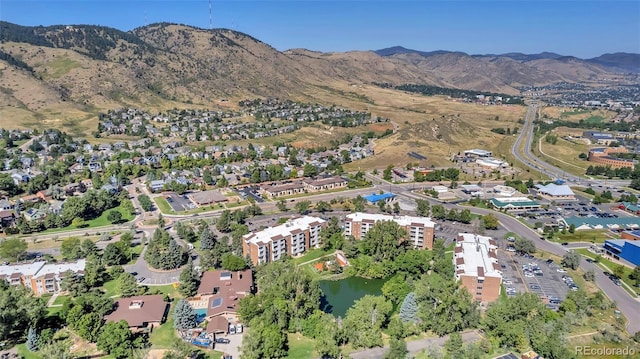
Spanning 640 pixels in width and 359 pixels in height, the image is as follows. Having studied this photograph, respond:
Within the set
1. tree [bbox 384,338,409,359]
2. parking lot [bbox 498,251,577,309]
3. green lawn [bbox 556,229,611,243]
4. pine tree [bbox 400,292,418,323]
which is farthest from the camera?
green lawn [bbox 556,229,611,243]

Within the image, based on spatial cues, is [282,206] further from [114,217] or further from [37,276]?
[37,276]

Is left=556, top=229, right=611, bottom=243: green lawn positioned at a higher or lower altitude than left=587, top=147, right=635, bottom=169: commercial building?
lower

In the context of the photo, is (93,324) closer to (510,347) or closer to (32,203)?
(510,347)

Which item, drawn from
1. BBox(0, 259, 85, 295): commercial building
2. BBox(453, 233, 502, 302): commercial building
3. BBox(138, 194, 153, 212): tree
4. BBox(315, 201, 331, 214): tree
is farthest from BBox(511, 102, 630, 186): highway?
BBox(0, 259, 85, 295): commercial building

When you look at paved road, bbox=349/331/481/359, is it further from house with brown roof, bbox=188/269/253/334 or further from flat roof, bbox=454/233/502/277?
house with brown roof, bbox=188/269/253/334

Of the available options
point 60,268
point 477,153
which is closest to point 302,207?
point 60,268

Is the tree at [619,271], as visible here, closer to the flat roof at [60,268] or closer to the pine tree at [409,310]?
the pine tree at [409,310]

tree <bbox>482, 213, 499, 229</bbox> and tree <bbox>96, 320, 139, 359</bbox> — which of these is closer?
tree <bbox>96, 320, 139, 359</bbox>
